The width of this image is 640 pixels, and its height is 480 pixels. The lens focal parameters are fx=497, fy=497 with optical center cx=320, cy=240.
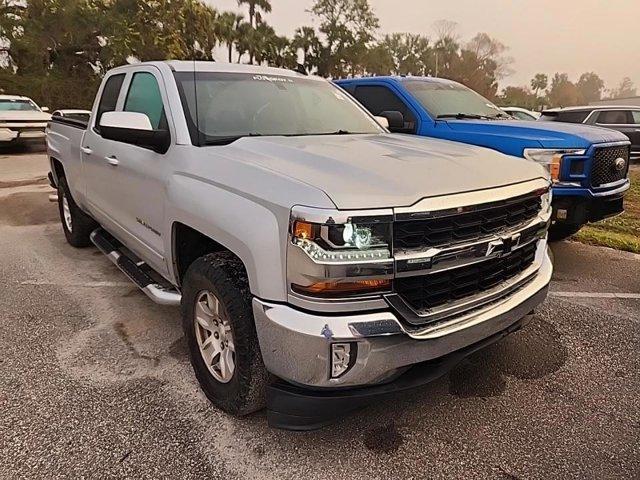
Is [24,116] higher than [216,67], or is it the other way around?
[216,67]

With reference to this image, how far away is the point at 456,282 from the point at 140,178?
2173 millimetres

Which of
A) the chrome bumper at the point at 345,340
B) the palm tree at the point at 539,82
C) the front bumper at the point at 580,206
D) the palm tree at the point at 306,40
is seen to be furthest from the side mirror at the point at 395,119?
the palm tree at the point at 539,82

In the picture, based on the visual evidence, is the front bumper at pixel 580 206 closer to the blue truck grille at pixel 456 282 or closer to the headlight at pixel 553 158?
the headlight at pixel 553 158

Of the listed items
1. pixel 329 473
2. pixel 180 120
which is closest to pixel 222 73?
pixel 180 120

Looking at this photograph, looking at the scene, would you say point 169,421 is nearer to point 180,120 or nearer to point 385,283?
point 385,283

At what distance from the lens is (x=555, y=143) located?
4746 mm

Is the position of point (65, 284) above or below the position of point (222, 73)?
below

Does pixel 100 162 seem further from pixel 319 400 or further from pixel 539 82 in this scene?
pixel 539 82

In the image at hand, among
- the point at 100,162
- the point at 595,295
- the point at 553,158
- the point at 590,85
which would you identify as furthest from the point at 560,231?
the point at 590,85

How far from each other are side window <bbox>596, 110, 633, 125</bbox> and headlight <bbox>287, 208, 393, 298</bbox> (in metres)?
14.9

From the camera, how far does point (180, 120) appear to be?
3.03 metres

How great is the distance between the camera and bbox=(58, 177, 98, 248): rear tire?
538 centimetres

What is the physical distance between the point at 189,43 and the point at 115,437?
1256 inches

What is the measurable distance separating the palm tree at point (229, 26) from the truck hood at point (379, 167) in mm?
35755
